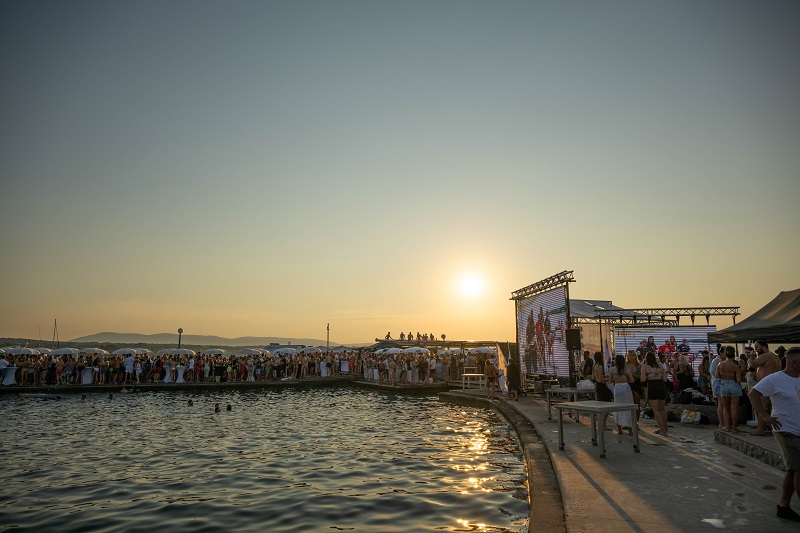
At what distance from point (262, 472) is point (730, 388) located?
31.9ft

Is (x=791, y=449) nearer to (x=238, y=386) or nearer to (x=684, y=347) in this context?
(x=684, y=347)

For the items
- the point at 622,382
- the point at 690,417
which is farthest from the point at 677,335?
the point at 622,382

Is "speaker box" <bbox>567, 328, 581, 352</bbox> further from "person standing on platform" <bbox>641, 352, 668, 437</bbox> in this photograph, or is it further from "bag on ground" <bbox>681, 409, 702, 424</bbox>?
"person standing on platform" <bbox>641, 352, 668, 437</bbox>

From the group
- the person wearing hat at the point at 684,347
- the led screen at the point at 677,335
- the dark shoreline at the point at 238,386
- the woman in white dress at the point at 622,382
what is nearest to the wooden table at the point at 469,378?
the dark shoreline at the point at 238,386

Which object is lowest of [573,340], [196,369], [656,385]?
[196,369]

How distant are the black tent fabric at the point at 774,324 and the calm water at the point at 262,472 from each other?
6.44 meters

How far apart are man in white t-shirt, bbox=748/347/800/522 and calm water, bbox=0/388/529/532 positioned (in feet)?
10.1

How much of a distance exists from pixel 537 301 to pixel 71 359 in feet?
92.0

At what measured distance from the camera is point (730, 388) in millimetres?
10062

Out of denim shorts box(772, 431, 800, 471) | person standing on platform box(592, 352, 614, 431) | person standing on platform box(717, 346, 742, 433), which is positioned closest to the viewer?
denim shorts box(772, 431, 800, 471)

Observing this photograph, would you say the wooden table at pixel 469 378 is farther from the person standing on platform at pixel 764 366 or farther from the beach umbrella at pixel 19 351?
the beach umbrella at pixel 19 351

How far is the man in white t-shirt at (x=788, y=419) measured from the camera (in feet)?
17.6

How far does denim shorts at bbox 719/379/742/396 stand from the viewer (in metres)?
10.0

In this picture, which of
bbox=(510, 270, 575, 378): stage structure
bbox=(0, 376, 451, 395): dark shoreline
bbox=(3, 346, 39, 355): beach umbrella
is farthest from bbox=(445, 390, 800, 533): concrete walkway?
bbox=(3, 346, 39, 355): beach umbrella
